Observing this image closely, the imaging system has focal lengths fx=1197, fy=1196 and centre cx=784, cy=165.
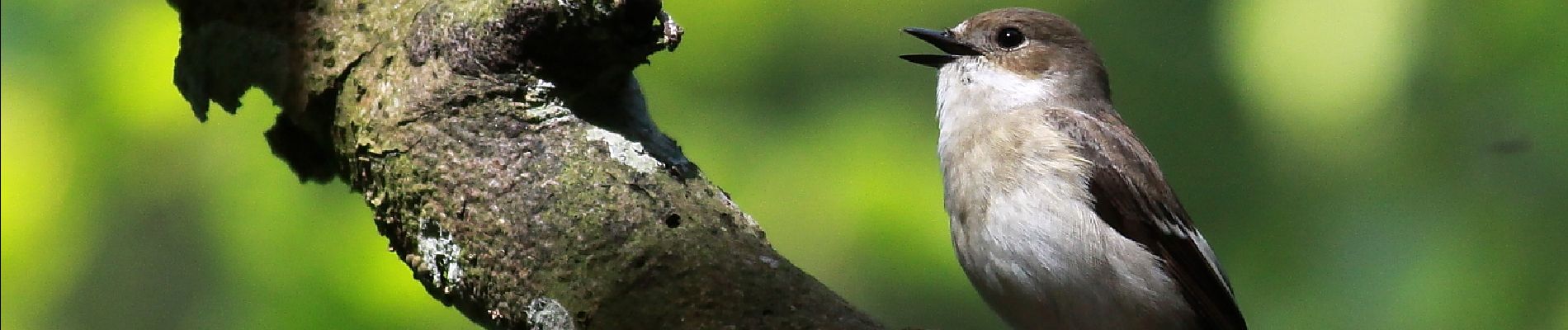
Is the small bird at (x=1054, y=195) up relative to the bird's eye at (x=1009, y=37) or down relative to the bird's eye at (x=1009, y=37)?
down

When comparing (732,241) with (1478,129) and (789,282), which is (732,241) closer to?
(789,282)

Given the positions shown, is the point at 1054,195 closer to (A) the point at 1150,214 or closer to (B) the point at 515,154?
(A) the point at 1150,214

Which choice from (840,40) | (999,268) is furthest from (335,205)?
(999,268)

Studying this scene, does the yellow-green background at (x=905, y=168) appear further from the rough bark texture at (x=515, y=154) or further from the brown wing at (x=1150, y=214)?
the rough bark texture at (x=515, y=154)

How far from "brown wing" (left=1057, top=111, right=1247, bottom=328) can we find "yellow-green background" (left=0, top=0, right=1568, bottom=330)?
764mm

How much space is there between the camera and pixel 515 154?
154cm

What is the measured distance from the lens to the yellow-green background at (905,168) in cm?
292

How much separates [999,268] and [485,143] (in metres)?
0.82

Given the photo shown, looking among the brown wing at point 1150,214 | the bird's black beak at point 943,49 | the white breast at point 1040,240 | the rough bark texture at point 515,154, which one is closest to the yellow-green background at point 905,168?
the bird's black beak at point 943,49

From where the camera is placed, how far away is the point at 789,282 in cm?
138

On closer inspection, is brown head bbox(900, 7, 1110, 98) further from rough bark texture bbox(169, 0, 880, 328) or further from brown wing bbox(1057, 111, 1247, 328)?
rough bark texture bbox(169, 0, 880, 328)

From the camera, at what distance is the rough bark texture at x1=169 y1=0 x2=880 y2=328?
54.6 inches

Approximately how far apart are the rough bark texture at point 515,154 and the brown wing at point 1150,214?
0.80 metres

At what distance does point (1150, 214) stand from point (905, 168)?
900 mm
